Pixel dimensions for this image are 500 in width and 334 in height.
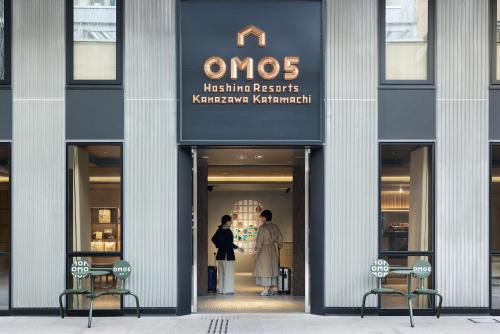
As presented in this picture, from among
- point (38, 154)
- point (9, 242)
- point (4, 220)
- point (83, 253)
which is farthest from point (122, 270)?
point (38, 154)

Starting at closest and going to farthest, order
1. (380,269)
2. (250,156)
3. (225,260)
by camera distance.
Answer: (380,269), (250,156), (225,260)

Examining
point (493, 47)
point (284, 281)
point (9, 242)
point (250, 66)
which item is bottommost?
point (284, 281)

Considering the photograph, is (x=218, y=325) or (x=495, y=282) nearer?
(x=218, y=325)

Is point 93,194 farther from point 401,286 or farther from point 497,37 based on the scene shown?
point 497,37

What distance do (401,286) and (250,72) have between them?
15.0 feet

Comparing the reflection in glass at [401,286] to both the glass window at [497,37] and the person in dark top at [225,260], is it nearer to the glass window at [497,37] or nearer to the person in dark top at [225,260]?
the glass window at [497,37]

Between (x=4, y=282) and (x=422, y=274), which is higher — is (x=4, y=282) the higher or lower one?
the lower one

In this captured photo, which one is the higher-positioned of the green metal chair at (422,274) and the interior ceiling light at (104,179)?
the interior ceiling light at (104,179)

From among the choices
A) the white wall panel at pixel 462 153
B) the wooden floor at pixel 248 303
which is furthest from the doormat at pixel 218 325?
the white wall panel at pixel 462 153

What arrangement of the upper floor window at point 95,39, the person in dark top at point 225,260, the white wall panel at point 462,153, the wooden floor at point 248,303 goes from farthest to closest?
the person in dark top at point 225,260 → the wooden floor at point 248,303 → the upper floor window at point 95,39 → the white wall panel at point 462,153

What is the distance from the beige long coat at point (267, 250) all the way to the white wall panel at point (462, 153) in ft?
14.3

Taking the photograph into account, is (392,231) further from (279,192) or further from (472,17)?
(279,192)

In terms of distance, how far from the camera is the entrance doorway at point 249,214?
12.8 metres

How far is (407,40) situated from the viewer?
1214cm
